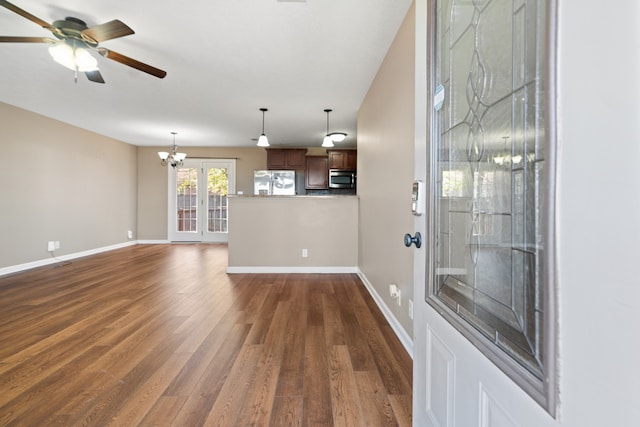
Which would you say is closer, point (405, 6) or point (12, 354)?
point (12, 354)

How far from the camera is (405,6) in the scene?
2072mm

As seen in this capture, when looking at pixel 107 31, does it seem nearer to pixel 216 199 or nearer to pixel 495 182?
pixel 495 182

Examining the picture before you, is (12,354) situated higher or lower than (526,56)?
lower

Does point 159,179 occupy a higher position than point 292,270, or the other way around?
point 159,179

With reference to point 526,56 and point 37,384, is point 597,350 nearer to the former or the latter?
point 526,56

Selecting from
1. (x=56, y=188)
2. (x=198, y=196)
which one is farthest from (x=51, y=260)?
(x=198, y=196)

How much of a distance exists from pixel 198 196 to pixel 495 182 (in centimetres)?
744

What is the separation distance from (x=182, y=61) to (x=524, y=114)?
127 inches

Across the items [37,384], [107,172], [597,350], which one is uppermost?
[107,172]

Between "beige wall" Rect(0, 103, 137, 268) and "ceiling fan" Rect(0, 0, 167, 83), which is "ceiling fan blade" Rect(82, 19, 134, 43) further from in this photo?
"beige wall" Rect(0, 103, 137, 268)

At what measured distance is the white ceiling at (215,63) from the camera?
214cm

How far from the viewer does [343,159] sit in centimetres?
650

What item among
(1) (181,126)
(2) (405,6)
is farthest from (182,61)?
(1) (181,126)

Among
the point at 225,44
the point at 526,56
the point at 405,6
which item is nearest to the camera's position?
the point at 526,56
